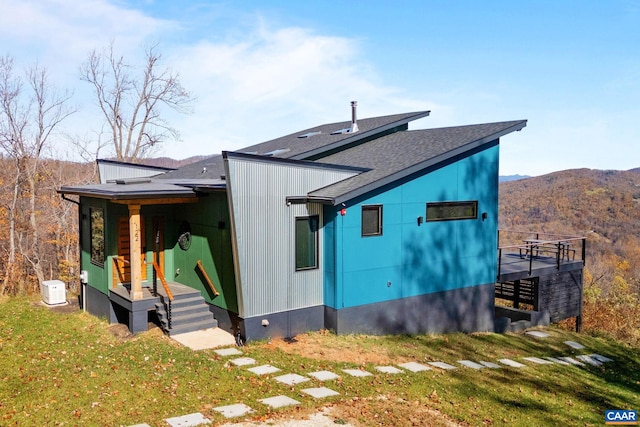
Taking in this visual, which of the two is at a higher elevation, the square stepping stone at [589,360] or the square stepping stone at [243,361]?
the square stepping stone at [243,361]

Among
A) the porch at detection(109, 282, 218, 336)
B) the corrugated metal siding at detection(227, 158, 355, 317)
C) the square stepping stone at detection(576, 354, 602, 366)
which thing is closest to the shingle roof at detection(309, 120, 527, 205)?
the corrugated metal siding at detection(227, 158, 355, 317)

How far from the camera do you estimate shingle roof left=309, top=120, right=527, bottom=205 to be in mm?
12719

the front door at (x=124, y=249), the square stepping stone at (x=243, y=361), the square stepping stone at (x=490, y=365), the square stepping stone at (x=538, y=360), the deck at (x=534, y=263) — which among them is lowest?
the square stepping stone at (x=538, y=360)

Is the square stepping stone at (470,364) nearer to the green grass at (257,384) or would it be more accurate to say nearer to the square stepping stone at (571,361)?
the green grass at (257,384)

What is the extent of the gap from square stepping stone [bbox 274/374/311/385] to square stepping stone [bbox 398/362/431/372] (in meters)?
2.52

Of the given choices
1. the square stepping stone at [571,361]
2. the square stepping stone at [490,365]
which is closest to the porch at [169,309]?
the square stepping stone at [490,365]

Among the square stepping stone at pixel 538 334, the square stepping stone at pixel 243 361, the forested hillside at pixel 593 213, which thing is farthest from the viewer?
the forested hillside at pixel 593 213

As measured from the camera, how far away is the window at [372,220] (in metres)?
13.1

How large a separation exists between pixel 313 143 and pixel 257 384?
1015 centimetres

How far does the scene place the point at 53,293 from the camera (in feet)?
53.9

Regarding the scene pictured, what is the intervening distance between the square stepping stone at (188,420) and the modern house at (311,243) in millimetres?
4173

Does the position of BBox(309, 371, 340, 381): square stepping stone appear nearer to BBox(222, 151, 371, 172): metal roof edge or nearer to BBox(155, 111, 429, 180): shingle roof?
BBox(222, 151, 371, 172): metal roof edge

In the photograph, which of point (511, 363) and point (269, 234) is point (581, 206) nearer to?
point (511, 363)

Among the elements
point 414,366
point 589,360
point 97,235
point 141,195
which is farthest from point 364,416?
point 97,235
